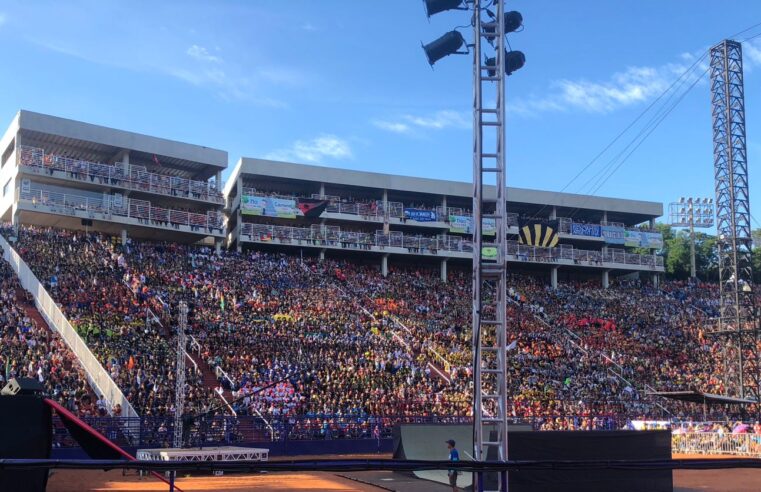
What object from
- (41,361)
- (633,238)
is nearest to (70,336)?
(41,361)

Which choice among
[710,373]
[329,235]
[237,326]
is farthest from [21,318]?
[710,373]

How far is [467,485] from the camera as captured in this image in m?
19.4

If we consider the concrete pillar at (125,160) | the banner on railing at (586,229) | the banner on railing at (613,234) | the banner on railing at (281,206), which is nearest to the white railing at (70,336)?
the concrete pillar at (125,160)

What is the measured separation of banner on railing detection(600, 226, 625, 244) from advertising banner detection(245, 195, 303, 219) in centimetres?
2538

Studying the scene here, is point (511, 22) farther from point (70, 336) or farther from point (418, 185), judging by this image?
point (418, 185)

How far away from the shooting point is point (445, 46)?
13.6 m

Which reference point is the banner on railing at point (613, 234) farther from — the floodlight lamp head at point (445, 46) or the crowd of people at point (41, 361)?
the floodlight lamp head at point (445, 46)

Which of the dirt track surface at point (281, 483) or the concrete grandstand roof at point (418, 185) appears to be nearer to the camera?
the dirt track surface at point (281, 483)

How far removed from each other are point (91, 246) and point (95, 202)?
5.54 meters

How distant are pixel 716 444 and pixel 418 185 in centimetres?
3181

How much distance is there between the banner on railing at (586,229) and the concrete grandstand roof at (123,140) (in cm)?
2761

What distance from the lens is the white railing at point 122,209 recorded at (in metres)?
44.5

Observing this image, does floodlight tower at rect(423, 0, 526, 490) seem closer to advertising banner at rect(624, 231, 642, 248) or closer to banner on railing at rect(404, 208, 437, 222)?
banner on railing at rect(404, 208, 437, 222)

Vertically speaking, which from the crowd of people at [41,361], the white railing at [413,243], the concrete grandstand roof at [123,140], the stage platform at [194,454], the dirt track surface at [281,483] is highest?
the concrete grandstand roof at [123,140]
